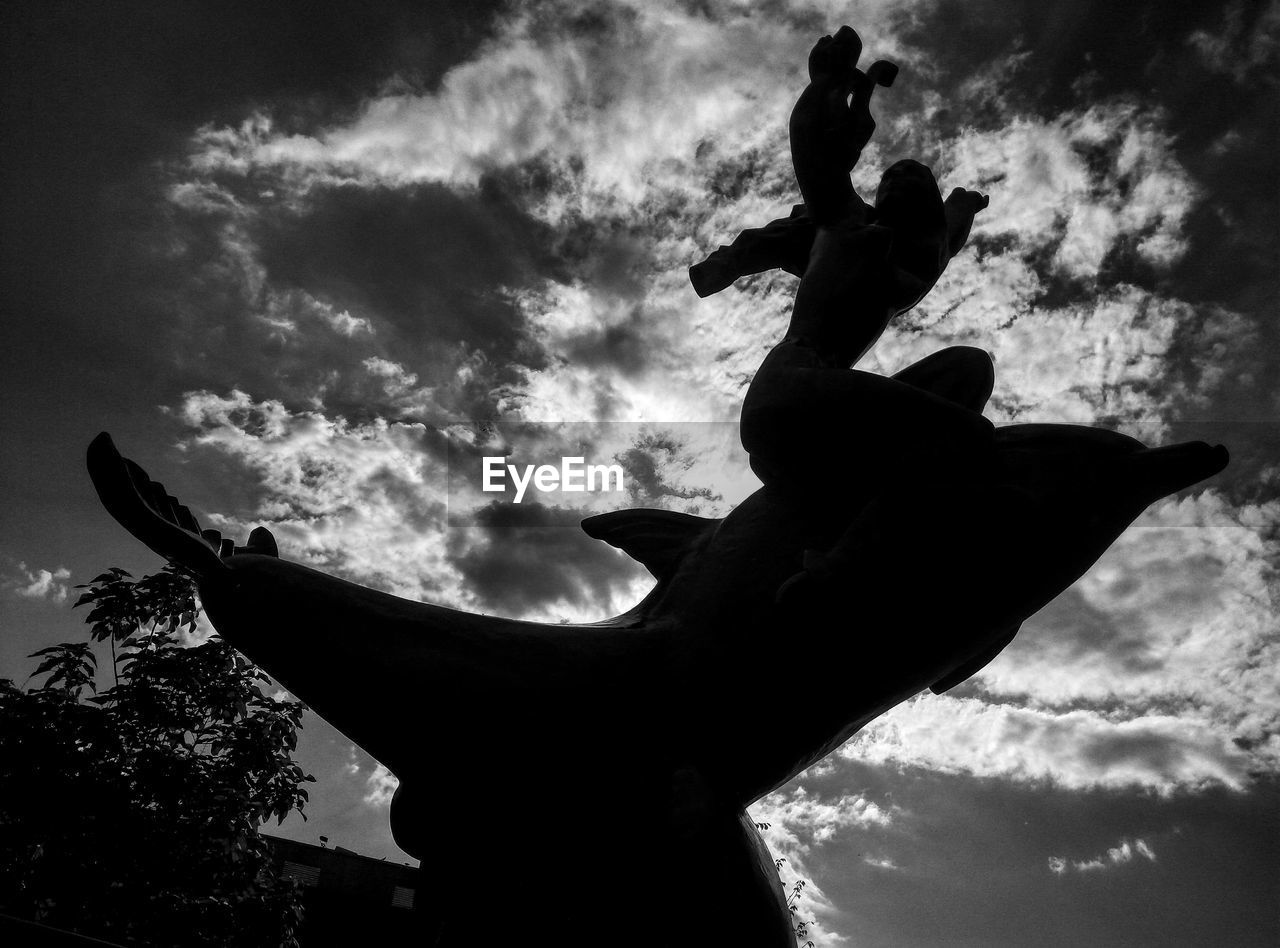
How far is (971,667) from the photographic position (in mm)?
2836

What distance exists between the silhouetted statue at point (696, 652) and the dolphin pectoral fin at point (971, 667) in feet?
0.26

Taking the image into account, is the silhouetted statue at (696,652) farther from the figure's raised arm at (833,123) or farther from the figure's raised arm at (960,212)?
the figure's raised arm at (960,212)

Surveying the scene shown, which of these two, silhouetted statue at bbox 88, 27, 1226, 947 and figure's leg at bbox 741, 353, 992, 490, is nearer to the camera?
silhouetted statue at bbox 88, 27, 1226, 947

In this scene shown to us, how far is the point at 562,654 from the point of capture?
2453 millimetres

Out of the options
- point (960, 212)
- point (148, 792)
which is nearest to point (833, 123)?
point (960, 212)

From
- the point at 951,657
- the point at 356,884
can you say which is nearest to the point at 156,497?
the point at 951,657

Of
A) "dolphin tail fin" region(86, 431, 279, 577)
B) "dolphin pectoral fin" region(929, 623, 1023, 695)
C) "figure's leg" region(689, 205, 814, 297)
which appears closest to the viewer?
"dolphin tail fin" region(86, 431, 279, 577)

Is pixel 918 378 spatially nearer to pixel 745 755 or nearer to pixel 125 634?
pixel 745 755

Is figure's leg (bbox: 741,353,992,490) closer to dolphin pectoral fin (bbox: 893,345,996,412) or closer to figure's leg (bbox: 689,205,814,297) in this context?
dolphin pectoral fin (bbox: 893,345,996,412)

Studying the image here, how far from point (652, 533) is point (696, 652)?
63cm

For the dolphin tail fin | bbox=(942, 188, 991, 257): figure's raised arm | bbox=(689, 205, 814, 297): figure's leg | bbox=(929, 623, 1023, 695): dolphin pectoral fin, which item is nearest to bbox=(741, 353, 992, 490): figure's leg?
bbox=(929, 623, 1023, 695): dolphin pectoral fin

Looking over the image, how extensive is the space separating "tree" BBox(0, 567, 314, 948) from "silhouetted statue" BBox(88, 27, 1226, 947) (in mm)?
4438

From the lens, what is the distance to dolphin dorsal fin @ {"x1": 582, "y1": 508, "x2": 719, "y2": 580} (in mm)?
2939

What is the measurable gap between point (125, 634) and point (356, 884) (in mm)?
15385
